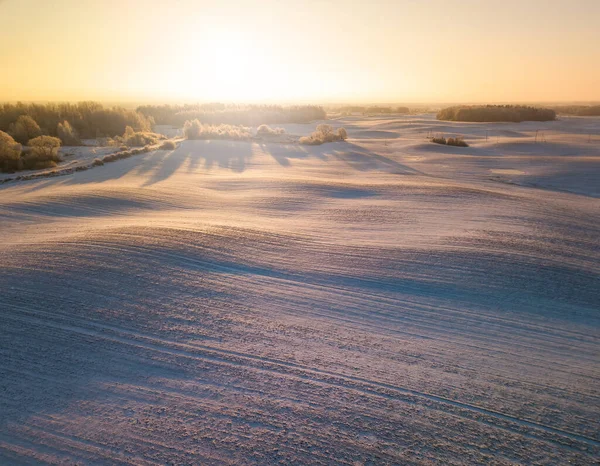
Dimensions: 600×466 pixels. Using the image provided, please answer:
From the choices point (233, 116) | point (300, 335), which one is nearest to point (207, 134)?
point (233, 116)

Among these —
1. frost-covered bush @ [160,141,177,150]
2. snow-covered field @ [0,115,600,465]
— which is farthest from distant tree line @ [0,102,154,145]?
snow-covered field @ [0,115,600,465]

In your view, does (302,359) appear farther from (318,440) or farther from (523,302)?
(523,302)

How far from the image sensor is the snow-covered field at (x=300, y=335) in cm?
292

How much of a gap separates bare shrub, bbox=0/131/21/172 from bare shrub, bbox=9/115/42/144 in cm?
795

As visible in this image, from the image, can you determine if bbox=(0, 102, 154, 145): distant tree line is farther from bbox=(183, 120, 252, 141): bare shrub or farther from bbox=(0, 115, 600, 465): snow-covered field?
bbox=(0, 115, 600, 465): snow-covered field

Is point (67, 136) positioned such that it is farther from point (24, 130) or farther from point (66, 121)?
point (24, 130)

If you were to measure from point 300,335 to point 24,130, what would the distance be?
2819cm

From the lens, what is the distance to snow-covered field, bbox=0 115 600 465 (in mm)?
2924

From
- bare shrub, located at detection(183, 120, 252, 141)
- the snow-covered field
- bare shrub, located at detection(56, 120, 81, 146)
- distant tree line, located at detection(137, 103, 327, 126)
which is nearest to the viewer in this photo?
the snow-covered field

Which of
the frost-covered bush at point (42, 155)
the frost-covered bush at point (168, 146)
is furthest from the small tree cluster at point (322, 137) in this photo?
the frost-covered bush at point (42, 155)

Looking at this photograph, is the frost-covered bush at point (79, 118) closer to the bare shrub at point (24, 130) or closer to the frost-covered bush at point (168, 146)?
the bare shrub at point (24, 130)

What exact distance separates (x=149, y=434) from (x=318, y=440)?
1.22 meters

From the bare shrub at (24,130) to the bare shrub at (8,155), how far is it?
7.95 metres

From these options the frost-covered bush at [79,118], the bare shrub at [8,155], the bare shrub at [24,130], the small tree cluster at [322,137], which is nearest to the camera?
the bare shrub at [8,155]
